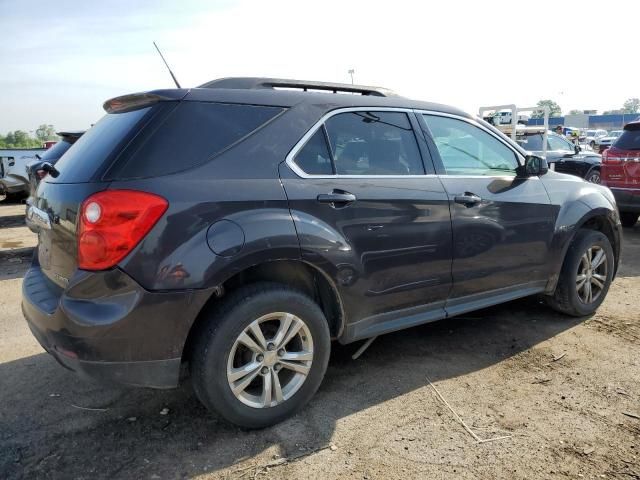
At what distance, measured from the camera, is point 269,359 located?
2760 mm

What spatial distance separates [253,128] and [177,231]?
74 centimetres

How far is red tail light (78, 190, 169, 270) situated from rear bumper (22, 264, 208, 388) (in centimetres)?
9

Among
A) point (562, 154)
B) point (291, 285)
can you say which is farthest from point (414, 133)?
point (562, 154)

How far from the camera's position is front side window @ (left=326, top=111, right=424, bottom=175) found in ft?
10.1

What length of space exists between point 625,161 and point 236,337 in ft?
25.2

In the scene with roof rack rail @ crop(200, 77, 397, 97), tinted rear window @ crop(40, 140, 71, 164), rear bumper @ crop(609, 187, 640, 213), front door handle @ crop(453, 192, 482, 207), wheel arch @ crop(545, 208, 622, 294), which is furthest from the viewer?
rear bumper @ crop(609, 187, 640, 213)

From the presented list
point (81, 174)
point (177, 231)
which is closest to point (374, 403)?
point (177, 231)

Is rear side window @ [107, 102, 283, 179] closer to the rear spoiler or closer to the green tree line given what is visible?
the rear spoiler

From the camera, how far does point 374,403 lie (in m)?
3.12

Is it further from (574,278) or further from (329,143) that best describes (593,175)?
(329,143)

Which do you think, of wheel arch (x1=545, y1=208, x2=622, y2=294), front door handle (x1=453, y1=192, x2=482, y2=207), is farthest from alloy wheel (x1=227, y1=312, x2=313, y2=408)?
wheel arch (x1=545, y1=208, x2=622, y2=294)

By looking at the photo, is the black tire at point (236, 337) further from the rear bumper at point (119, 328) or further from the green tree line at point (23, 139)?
the green tree line at point (23, 139)

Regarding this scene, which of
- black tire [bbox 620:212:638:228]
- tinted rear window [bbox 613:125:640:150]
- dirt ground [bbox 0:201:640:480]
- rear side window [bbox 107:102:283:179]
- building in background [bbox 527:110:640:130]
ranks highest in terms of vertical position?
rear side window [bbox 107:102:283:179]

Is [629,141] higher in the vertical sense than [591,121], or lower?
higher
